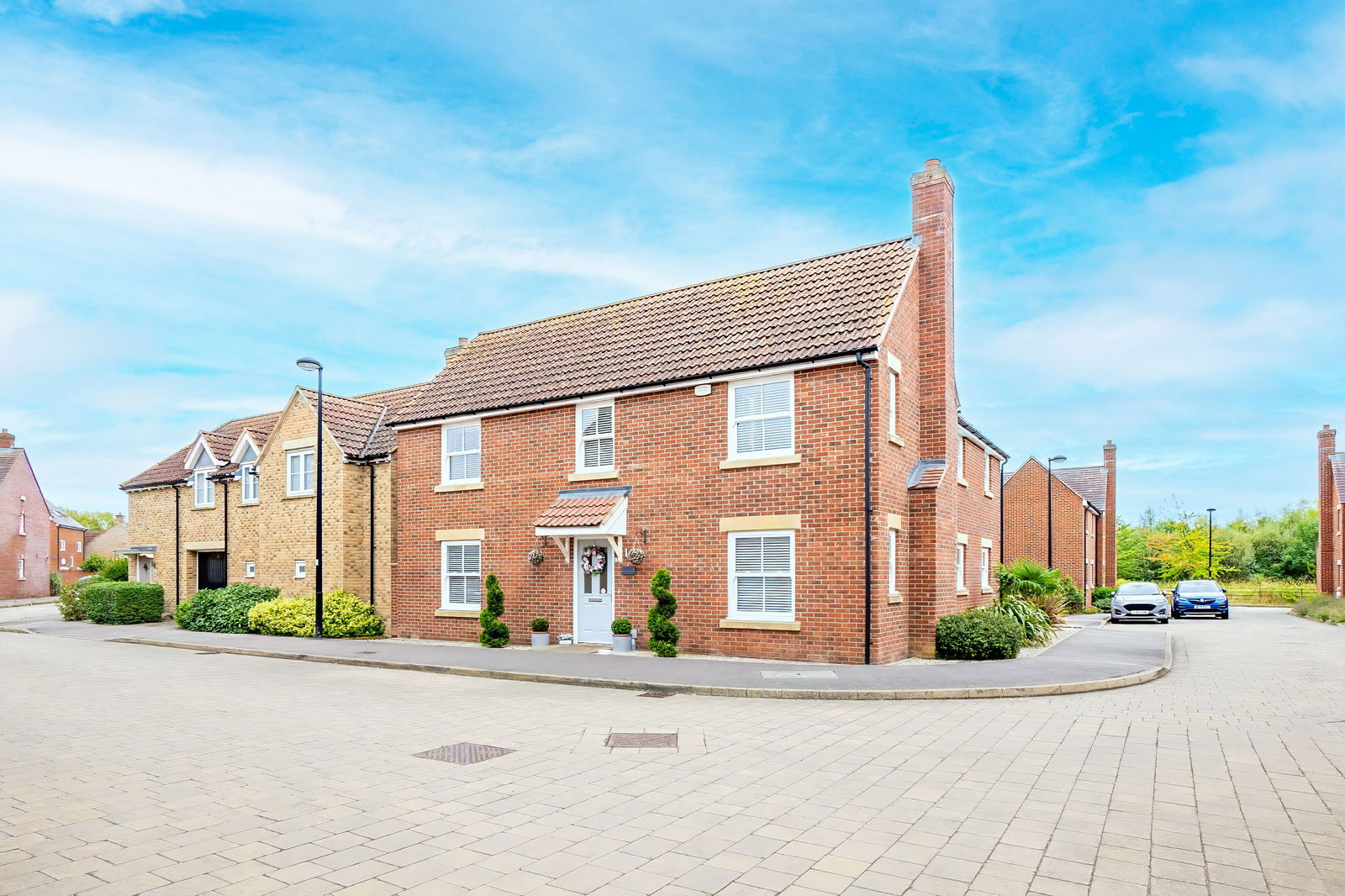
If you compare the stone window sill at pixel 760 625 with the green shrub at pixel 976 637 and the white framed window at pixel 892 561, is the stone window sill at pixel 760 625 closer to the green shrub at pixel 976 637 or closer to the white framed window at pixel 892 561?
the white framed window at pixel 892 561

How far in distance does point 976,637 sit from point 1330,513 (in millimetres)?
46093

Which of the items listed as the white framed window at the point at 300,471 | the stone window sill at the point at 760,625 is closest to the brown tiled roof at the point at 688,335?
the white framed window at the point at 300,471

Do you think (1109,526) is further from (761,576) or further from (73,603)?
(73,603)

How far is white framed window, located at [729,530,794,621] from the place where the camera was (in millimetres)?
15992

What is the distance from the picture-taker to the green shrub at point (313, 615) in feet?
75.5

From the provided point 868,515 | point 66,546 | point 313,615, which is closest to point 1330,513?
point 868,515

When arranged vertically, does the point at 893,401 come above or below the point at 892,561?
above

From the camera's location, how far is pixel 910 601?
17000mm

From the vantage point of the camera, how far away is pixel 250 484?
92.0 feet

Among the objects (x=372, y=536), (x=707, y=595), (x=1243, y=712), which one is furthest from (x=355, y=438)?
(x=1243, y=712)

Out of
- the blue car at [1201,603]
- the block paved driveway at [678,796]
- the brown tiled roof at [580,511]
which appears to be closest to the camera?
the block paved driveway at [678,796]

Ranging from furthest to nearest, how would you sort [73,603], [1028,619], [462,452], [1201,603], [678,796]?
1. [1201,603]
2. [73,603]
3. [462,452]
4. [1028,619]
5. [678,796]

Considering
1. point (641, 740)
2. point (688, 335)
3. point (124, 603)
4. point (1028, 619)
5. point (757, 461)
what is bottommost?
point (124, 603)

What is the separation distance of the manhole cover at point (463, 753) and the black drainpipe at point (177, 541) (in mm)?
26665
